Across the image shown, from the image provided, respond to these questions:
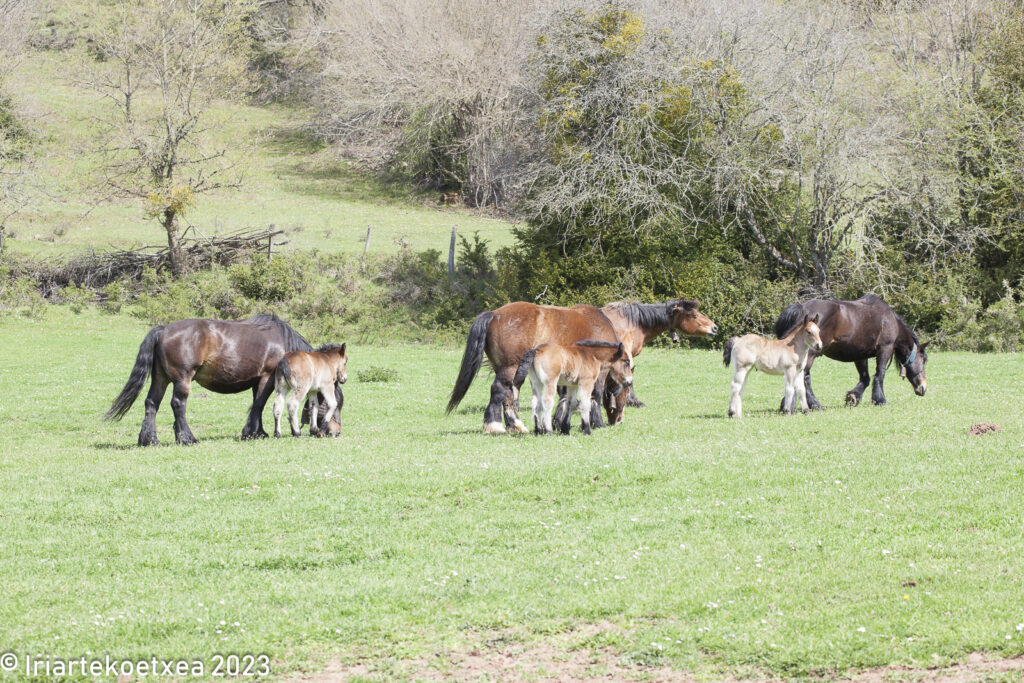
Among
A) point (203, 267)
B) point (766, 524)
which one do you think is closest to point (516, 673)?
point (766, 524)

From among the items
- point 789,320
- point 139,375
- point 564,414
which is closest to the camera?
point 564,414

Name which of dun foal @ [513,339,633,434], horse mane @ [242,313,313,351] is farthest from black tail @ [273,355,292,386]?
dun foal @ [513,339,633,434]

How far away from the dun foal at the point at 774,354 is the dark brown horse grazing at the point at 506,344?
104 inches

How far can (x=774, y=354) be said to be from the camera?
56.4 feet

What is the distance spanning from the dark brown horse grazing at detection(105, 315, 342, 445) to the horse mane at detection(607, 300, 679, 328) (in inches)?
208

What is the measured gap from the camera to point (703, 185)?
34.2 m

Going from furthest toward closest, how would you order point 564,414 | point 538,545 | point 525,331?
point 525,331
point 564,414
point 538,545

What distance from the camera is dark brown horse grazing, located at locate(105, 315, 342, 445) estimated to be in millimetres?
15961

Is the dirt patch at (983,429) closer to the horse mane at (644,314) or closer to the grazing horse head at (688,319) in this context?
the grazing horse head at (688,319)

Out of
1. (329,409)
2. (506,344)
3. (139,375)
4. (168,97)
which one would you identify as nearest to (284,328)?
(329,409)

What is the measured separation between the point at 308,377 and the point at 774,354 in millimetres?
7673

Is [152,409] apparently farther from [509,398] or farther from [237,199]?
[237,199]

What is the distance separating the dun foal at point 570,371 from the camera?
14344 mm

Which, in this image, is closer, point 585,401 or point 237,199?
point 585,401
